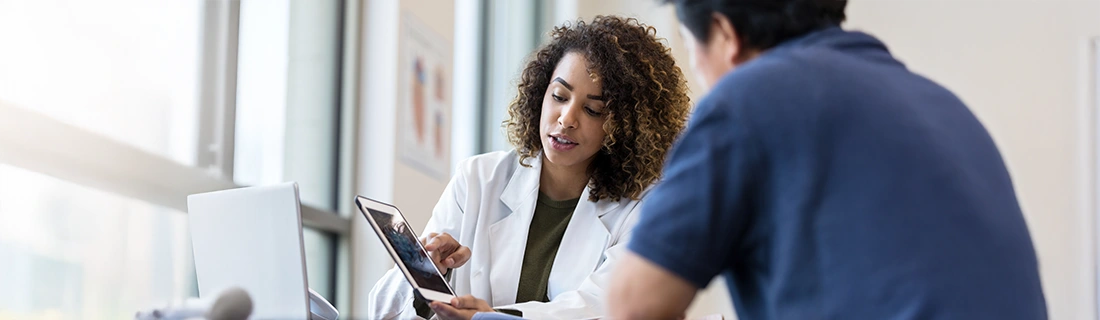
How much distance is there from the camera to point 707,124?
978mm

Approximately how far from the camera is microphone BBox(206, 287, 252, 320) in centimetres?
118

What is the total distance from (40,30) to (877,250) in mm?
1673

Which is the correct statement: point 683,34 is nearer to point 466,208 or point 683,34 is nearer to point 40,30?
point 466,208

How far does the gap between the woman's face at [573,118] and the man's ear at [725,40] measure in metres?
0.94

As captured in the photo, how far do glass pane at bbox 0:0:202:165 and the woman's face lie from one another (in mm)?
886

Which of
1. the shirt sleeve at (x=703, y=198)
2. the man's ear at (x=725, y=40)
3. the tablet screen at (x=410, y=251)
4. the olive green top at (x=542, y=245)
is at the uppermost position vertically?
the man's ear at (x=725, y=40)

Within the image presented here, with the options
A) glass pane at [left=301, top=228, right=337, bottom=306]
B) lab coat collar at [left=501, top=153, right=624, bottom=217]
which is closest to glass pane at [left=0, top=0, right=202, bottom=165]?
glass pane at [left=301, top=228, right=337, bottom=306]

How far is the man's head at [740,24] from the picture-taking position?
1085 mm

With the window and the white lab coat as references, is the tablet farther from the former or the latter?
the window

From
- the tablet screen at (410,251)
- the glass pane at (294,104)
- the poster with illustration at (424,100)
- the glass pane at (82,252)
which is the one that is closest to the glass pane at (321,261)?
the glass pane at (294,104)

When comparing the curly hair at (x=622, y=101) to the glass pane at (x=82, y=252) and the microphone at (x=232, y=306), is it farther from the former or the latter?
the microphone at (x=232, y=306)

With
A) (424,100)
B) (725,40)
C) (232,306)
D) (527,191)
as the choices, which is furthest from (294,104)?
(725,40)

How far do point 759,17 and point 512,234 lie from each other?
1.03 meters

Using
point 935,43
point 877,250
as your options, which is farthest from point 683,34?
point 935,43
